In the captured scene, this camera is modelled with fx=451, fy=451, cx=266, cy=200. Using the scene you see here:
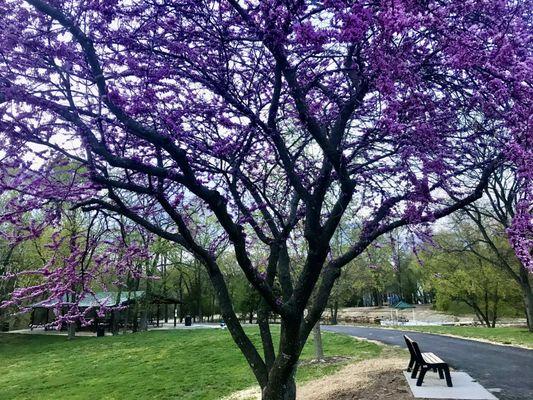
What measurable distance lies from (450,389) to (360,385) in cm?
164

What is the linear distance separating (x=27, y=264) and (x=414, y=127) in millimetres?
30716

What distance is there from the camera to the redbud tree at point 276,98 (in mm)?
3609

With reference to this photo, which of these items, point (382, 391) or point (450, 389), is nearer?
point (450, 389)

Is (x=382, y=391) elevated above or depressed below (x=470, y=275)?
below

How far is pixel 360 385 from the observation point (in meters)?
8.43

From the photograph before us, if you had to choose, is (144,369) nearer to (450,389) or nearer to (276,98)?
(450,389)

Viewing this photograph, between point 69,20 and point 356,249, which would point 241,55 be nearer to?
point 69,20

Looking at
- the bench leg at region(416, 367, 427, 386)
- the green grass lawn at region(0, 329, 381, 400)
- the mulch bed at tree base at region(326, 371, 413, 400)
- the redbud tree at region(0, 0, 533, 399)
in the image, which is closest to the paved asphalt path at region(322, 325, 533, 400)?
the bench leg at region(416, 367, 427, 386)

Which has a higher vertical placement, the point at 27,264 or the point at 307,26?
the point at 27,264

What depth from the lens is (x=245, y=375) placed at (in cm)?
1240

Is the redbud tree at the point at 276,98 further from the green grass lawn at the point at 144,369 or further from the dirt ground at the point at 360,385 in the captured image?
the green grass lawn at the point at 144,369

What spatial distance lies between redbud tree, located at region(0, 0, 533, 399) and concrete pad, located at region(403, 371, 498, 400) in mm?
3048

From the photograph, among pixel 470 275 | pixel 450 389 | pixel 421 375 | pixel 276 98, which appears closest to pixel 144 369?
pixel 421 375

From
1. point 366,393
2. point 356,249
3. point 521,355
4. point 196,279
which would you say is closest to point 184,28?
point 356,249
